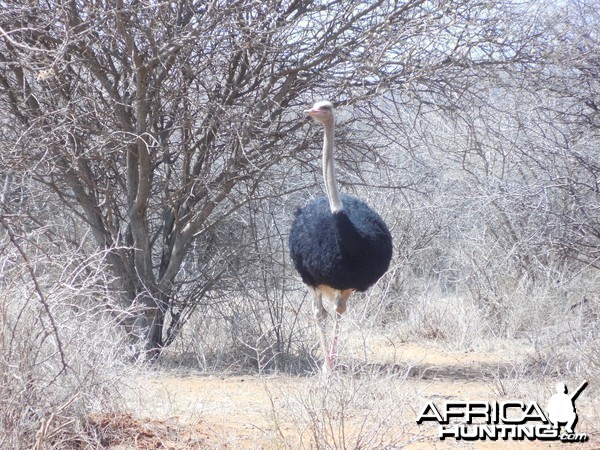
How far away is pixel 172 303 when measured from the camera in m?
8.55

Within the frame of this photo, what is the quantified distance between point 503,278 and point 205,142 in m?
4.18

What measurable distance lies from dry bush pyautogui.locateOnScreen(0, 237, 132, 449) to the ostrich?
220 cm

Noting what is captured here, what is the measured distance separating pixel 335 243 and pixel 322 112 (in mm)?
960

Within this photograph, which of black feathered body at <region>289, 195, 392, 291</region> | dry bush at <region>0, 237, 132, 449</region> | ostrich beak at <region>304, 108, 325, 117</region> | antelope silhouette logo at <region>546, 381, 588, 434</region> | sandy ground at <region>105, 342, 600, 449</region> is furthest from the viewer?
ostrich beak at <region>304, 108, 325, 117</region>

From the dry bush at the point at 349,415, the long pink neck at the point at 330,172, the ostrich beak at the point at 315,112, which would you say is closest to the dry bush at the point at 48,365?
the dry bush at the point at 349,415

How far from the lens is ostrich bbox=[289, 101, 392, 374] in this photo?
7004 mm

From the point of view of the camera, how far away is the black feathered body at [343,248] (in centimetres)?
700

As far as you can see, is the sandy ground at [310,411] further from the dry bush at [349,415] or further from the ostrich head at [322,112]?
the ostrich head at [322,112]

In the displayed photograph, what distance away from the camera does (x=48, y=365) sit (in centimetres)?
470

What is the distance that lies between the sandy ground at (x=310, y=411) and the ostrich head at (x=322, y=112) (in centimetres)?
190

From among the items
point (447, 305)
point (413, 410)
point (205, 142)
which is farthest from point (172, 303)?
point (413, 410)

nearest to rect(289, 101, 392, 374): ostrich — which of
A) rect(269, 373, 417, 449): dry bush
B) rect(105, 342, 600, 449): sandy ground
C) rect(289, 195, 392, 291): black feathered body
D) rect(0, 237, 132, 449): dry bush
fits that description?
rect(289, 195, 392, 291): black feathered body

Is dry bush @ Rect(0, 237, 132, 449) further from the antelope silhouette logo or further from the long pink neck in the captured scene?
the long pink neck

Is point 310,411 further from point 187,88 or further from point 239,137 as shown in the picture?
point 187,88
